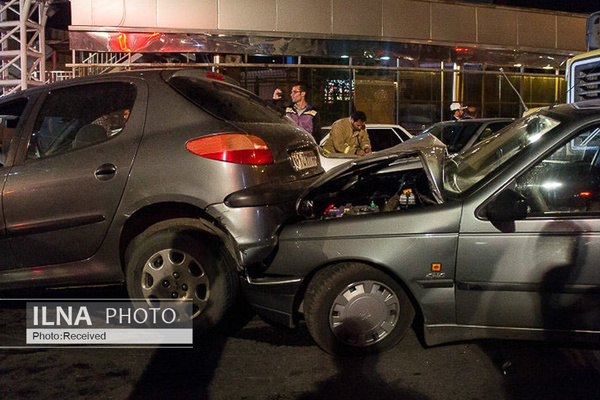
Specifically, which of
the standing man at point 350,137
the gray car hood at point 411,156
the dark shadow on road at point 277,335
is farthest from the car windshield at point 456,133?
the dark shadow on road at point 277,335

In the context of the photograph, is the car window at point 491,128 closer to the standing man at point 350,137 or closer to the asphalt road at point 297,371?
the standing man at point 350,137

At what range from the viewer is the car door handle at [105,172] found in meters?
4.34

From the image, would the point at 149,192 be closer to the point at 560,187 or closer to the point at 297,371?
the point at 297,371

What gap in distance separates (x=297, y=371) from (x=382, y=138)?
A: 7.50 meters

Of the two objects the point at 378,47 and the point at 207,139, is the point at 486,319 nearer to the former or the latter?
the point at 207,139

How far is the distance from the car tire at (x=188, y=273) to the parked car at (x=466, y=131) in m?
5.91

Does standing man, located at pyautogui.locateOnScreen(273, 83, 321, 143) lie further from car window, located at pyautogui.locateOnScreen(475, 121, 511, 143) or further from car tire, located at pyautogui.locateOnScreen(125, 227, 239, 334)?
car tire, located at pyautogui.locateOnScreen(125, 227, 239, 334)

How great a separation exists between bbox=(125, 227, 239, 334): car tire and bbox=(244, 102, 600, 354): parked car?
0.90 feet

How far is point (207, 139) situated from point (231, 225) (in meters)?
0.62

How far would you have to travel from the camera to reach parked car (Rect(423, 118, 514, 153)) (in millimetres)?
9609

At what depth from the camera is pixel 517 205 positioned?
3.60 metres

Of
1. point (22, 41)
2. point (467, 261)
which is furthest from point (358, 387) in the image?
point (22, 41)

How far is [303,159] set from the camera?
493 cm

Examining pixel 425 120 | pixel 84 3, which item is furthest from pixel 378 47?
pixel 84 3
